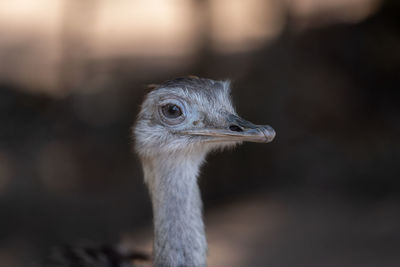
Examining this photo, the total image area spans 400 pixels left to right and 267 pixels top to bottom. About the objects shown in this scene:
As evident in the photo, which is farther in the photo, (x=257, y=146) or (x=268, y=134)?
(x=257, y=146)

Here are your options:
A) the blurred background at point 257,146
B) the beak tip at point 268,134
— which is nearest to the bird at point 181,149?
the beak tip at point 268,134

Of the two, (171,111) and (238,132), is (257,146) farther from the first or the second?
(238,132)

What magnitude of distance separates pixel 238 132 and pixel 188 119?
0.28m

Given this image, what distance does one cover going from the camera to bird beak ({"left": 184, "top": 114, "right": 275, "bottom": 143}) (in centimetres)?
215

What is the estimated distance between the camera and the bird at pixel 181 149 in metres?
2.35

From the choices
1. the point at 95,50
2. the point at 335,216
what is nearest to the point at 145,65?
the point at 95,50

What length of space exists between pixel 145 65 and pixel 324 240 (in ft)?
12.0

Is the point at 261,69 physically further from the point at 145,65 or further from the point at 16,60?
the point at 16,60

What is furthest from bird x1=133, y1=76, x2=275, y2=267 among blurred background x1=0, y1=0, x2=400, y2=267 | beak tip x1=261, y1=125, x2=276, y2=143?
blurred background x1=0, y1=0, x2=400, y2=267

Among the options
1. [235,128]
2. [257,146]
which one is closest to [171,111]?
Answer: [235,128]

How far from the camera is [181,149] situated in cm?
243

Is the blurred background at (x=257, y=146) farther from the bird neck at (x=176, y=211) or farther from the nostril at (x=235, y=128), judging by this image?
the nostril at (x=235, y=128)

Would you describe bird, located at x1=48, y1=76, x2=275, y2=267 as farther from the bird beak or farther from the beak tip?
the beak tip

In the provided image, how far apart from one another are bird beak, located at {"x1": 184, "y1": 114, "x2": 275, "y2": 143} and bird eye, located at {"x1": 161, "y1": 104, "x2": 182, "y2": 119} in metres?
0.09
